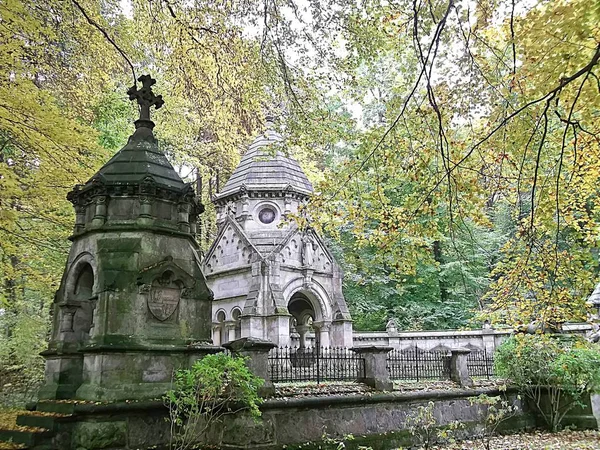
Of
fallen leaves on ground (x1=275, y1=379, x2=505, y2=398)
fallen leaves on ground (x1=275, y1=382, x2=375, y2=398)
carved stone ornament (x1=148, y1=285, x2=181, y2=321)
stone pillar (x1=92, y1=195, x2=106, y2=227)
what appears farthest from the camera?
fallen leaves on ground (x1=275, y1=379, x2=505, y2=398)

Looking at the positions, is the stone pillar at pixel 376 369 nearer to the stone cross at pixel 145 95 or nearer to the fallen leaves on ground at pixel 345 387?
the fallen leaves on ground at pixel 345 387

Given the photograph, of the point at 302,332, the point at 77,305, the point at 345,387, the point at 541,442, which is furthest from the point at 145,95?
the point at 302,332

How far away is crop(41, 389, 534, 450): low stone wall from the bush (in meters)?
0.84

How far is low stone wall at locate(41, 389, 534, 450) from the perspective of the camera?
22.7 ft

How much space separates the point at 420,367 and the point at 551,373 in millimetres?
2991

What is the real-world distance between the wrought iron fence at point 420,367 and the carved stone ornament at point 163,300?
17.2ft

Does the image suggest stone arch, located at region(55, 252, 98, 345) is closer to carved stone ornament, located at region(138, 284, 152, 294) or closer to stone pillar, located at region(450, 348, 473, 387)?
carved stone ornament, located at region(138, 284, 152, 294)

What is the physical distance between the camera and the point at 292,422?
333 inches

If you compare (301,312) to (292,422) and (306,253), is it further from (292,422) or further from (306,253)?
(292,422)

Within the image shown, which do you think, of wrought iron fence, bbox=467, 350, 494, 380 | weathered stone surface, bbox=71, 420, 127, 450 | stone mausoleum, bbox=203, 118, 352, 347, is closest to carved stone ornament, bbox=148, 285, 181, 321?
weathered stone surface, bbox=71, 420, 127, 450

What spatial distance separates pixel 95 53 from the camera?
11.2m

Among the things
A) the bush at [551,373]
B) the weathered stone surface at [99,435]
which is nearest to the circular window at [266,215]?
the bush at [551,373]

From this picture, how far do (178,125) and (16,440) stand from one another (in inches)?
327

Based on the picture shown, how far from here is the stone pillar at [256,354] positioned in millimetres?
8211
